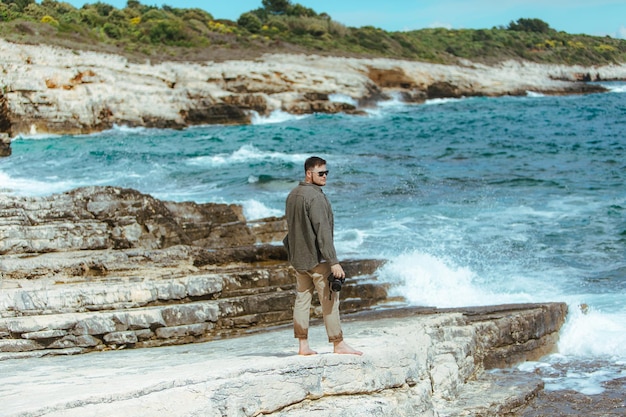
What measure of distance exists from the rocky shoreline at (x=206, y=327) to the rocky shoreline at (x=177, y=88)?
26782 millimetres

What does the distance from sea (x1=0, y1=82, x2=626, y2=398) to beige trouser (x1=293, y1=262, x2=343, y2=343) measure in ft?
9.55

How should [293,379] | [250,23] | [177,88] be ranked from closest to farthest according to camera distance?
[293,379], [177,88], [250,23]

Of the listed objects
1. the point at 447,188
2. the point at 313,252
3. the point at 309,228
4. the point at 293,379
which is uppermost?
the point at 447,188

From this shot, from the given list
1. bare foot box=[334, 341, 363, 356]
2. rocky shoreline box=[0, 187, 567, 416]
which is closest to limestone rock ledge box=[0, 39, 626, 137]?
rocky shoreline box=[0, 187, 567, 416]

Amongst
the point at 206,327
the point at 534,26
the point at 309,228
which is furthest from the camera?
the point at 534,26

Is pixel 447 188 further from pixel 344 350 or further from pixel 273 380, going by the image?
pixel 273 380

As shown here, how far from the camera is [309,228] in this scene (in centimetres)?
596

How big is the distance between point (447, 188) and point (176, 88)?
83.5 ft

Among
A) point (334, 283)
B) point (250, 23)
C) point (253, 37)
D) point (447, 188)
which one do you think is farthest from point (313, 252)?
point (250, 23)

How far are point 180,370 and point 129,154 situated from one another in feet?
76.3

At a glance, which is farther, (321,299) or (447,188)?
(447,188)

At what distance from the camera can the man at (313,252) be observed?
590cm

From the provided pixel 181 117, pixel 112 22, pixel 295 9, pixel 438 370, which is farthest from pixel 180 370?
pixel 295 9

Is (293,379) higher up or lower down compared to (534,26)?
lower down
